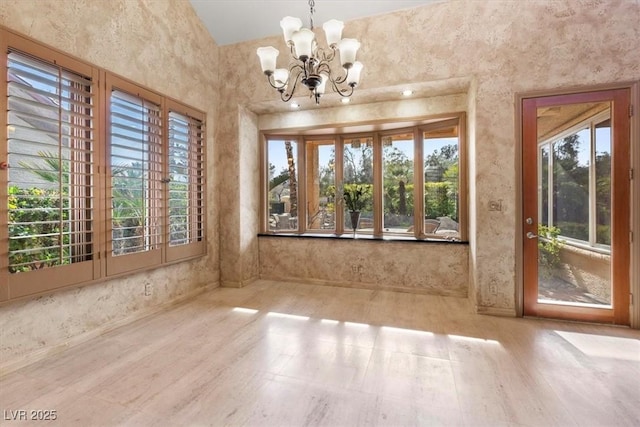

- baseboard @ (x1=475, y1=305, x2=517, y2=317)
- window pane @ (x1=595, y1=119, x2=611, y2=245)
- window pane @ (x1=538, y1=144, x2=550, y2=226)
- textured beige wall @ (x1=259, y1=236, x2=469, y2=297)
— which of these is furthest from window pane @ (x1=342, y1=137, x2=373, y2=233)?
window pane @ (x1=595, y1=119, x2=611, y2=245)

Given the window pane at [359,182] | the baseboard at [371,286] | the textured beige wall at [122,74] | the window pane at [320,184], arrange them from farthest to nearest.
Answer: the window pane at [320,184] → the window pane at [359,182] → the baseboard at [371,286] → the textured beige wall at [122,74]

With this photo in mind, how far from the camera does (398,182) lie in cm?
461

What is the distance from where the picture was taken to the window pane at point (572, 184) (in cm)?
307

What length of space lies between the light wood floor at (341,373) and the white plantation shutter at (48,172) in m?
0.82

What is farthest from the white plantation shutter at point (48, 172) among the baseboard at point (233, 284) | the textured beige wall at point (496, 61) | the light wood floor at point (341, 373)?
the textured beige wall at point (496, 61)

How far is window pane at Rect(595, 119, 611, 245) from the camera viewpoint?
3.00 meters

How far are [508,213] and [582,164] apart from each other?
0.85 m

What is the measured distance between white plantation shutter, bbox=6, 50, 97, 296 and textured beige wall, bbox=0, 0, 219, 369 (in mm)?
261

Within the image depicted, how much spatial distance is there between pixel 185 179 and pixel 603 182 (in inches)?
185

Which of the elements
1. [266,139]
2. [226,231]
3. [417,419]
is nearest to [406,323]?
[417,419]

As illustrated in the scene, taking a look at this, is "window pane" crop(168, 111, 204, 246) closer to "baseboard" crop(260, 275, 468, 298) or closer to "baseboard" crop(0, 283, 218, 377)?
"baseboard" crop(0, 283, 218, 377)

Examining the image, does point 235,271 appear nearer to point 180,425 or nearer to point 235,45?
point 180,425

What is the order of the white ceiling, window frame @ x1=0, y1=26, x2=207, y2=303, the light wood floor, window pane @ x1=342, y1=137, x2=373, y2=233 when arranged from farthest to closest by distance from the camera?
1. window pane @ x1=342, y1=137, x2=373, y2=233
2. the white ceiling
3. window frame @ x1=0, y1=26, x2=207, y2=303
4. the light wood floor

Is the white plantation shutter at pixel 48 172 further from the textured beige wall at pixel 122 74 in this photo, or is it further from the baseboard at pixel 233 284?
the baseboard at pixel 233 284
